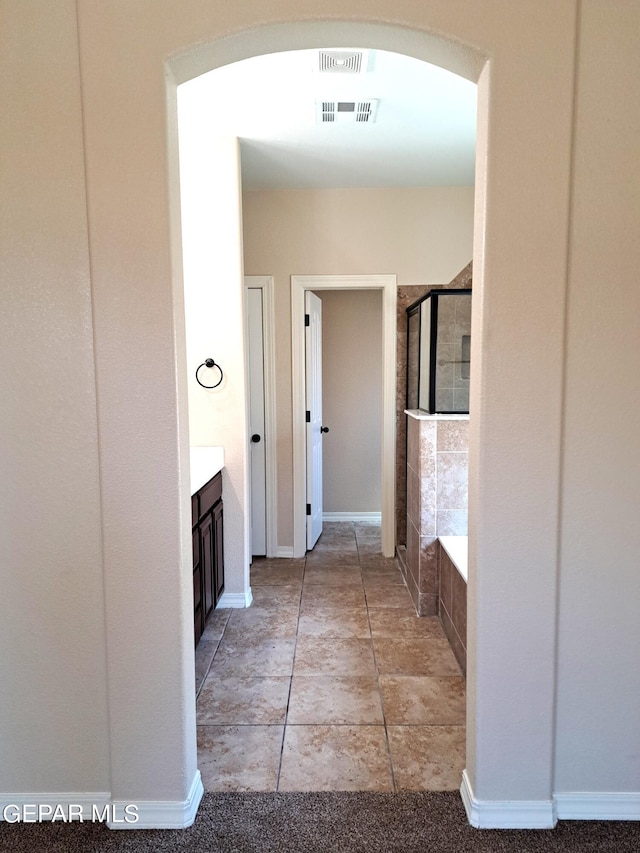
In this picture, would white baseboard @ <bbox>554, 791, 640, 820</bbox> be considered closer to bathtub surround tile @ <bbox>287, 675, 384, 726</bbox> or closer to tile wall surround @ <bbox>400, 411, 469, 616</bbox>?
bathtub surround tile @ <bbox>287, 675, 384, 726</bbox>

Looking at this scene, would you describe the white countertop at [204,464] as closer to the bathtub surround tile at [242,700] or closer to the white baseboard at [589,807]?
the bathtub surround tile at [242,700]

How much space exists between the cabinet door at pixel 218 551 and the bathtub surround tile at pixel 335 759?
1092 mm

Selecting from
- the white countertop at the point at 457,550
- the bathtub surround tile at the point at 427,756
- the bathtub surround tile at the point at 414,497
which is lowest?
the bathtub surround tile at the point at 427,756

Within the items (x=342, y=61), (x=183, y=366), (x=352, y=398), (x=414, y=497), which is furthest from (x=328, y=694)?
Result: (x=352, y=398)

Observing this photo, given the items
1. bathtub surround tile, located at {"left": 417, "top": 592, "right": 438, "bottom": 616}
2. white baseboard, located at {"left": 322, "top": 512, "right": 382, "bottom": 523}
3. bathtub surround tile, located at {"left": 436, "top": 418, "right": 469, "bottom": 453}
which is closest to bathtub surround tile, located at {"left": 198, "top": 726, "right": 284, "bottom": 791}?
bathtub surround tile, located at {"left": 417, "top": 592, "right": 438, "bottom": 616}

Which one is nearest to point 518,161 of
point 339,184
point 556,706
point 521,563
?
point 521,563

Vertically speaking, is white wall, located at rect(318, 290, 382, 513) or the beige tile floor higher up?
white wall, located at rect(318, 290, 382, 513)

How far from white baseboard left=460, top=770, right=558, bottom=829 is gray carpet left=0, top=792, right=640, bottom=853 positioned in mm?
23

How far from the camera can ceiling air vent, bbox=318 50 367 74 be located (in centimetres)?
226

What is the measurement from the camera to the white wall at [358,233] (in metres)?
4.00

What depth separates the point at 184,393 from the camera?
1.73 meters

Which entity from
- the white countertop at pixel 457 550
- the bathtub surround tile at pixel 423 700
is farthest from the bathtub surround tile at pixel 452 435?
the bathtub surround tile at pixel 423 700

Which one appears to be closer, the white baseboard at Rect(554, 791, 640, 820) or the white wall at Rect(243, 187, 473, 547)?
the white baseboard at Rect(554, 791, 640, 820)

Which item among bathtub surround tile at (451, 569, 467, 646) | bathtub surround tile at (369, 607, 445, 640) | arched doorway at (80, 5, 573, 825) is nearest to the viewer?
arched doorway at (80, 5, 573, 825)
